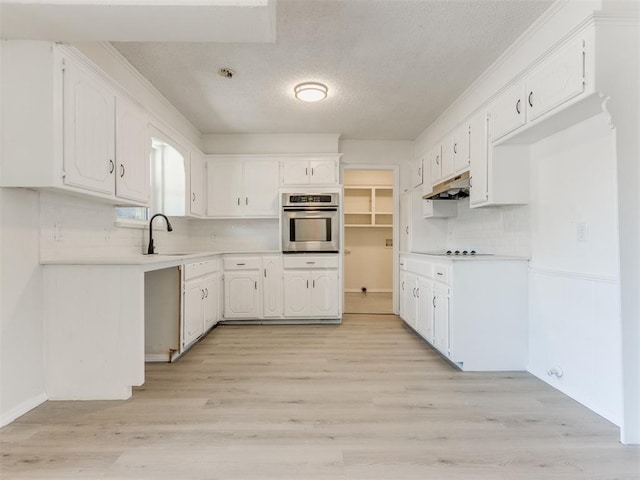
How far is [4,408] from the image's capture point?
1.81 m

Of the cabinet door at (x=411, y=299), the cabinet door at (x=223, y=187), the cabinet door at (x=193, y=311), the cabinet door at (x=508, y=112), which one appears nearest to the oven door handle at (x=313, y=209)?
the cabinet door at (x=223, y=187)

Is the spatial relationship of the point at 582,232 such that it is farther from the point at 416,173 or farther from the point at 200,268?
the point at 200,268

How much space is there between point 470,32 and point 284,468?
2.93 metres

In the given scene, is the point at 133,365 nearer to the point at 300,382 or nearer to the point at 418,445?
the point at 300,382

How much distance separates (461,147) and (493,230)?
88 centimetres

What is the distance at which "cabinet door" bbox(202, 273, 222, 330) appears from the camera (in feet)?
11.2

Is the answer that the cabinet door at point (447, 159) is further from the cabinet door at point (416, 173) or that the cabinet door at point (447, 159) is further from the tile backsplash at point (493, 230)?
the cabinet door at point (416, 173)

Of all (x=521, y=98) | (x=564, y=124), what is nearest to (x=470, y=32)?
(x=521, y=98)

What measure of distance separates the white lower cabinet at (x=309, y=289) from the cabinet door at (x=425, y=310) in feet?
3.48

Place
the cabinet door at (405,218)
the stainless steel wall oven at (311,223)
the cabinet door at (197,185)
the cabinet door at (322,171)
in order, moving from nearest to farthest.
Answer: the cabinet door at (197,185) < the stainless steel wall oven at (311,223) < the cabinet door at (322,171) < the cabinet door at (405,218)

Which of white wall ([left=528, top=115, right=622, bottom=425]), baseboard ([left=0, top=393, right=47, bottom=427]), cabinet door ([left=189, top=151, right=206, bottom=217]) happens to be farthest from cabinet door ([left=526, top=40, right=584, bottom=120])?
baseboard ([left=0, top=393, right=47, bottom=427])

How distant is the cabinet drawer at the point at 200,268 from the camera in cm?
294

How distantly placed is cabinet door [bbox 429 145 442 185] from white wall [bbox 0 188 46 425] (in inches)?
143

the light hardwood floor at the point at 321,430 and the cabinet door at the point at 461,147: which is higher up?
the cabinet door at the point at 461,147
